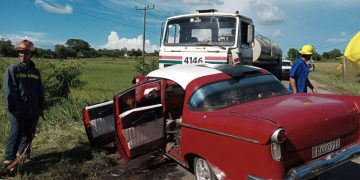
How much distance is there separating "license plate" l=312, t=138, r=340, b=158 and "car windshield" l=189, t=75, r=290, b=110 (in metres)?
1.17

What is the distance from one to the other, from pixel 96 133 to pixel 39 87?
1310mm

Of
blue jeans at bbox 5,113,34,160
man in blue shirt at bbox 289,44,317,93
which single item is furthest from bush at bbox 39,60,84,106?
man in blue shirt at bbox 289,44,317,93

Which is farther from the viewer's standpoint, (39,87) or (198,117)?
(39,87)

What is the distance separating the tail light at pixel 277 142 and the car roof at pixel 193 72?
6.25ft

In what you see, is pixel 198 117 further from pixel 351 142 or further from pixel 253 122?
pixel 351 142

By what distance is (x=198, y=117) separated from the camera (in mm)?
4863

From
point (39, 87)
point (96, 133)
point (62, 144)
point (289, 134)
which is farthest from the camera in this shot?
point (62, 144)

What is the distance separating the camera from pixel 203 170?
4.89 metres

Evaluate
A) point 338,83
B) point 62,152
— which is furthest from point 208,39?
point 338,83

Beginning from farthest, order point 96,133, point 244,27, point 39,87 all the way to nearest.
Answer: point 244,27 < point 96,133 < point 39,87

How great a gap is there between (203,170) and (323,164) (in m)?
1.45

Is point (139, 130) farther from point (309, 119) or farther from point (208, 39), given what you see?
point (208, 39)

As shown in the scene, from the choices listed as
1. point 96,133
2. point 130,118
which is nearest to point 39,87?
point 96,133

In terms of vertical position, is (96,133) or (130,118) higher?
(130,118)
